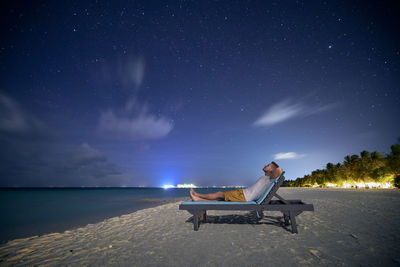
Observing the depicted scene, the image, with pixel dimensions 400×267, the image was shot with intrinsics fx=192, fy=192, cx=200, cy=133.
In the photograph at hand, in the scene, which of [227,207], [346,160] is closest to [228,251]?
[227,207]

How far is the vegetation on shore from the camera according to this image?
37.5m

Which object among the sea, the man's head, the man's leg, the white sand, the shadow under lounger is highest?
the man's head

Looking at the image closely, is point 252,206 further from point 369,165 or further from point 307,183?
point 307,183

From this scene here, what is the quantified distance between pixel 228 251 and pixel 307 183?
9017cm

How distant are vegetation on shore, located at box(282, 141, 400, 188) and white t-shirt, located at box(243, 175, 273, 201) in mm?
41043

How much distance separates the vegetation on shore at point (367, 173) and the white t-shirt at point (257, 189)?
41.0 m

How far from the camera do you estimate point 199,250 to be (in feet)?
11.2

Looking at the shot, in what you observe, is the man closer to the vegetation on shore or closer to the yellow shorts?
the yellow shorts

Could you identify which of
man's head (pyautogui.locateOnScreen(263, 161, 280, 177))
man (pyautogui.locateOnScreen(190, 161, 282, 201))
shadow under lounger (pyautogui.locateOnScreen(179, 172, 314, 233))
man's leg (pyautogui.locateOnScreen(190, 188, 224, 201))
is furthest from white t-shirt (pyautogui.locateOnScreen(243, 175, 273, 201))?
man's leg (pyautogui.locateOnScreen(190, 188, 224, 201))

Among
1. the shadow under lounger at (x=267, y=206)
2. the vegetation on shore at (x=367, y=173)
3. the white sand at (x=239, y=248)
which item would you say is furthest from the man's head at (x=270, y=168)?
the vegetation on shore at (x=367, y=173)

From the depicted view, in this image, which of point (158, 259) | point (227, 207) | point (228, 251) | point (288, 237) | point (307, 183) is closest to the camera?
point (158, 259)

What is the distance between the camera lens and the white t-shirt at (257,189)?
5.00 meters

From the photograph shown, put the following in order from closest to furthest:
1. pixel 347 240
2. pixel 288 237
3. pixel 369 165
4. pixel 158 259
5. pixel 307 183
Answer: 1. pixel 158 259
2. pixel 347 240
3. pixel 288 237
4. pixel 369 165
5. pixel 307 183

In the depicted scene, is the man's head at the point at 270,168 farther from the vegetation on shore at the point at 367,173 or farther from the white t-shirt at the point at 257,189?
the vegetation on shore at the point at 367,173
